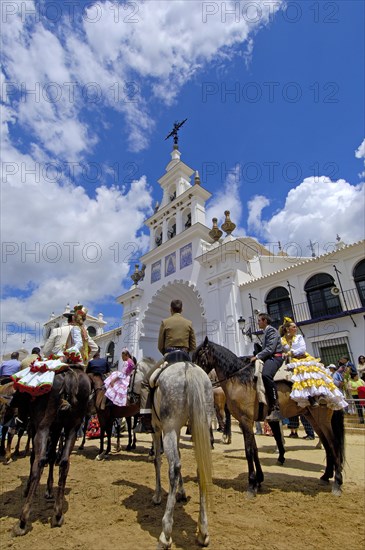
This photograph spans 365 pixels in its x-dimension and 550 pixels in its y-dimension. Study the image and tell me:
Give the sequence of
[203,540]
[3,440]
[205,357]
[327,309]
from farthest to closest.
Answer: [327,309], [3,440], [205,357], [203,540]

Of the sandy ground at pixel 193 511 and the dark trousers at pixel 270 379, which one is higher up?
the dark trousers at pixel 270 379

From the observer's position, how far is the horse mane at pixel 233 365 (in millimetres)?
4805

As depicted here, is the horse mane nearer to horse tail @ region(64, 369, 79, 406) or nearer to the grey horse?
the grey horse

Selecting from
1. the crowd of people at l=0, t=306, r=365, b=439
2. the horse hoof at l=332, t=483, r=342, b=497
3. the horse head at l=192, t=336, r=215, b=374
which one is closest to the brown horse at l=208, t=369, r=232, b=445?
the horse head at l=192, t=336, r=215, b=374

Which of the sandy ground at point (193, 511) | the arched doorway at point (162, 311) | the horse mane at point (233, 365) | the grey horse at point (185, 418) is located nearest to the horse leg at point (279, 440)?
the sandy ground at point (193, 511)

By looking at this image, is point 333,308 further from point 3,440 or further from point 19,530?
point 19,530

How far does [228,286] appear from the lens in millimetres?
17703

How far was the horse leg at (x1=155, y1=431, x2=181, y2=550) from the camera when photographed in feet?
8.34

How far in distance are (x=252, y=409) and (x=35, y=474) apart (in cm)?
318

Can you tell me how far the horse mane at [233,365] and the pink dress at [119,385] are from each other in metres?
2.97

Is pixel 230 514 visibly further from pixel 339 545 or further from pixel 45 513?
pixel 45 513

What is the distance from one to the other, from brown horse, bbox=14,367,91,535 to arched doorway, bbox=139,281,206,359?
1680cm

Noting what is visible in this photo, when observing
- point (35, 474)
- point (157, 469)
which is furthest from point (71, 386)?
point (157, 469)

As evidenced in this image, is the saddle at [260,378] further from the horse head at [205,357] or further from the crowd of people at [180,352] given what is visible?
the horse head at [205,357]
